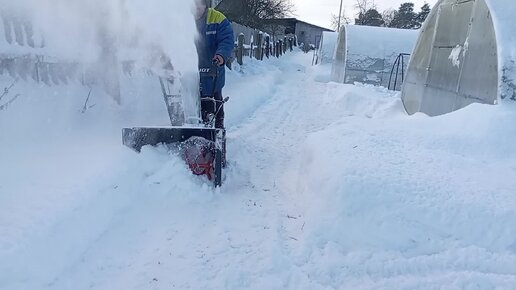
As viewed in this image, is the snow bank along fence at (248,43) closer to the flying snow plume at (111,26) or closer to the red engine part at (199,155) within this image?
the flying snow plume at (111,26)

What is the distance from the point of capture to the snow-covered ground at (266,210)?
245 cm

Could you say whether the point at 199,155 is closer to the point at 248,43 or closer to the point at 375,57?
the point at 375,57

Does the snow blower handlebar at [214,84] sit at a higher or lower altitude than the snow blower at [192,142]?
higher

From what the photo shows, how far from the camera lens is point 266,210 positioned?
3562mm

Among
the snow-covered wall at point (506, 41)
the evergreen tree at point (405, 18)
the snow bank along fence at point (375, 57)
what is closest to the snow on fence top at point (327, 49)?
the snow bank along fence at point (375, 57)

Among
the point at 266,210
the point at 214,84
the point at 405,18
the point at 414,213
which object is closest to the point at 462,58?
the point at 214,84

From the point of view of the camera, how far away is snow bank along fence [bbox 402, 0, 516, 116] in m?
4.74

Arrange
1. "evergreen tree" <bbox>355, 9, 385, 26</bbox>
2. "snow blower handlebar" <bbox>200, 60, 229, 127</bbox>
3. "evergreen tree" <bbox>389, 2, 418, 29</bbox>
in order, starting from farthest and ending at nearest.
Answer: "evergreen tree" <bbox>389, 2, 418, 29</bbox>
"evergreen tree" <bbox>355, 9, 385, 26</bbox>
"snow blower handlebar" <bbox>200, 60, 229, 127</bbox>

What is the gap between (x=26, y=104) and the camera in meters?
4.30

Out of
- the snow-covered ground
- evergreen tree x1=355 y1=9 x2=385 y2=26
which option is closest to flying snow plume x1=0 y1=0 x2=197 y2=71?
the snow-covered ground

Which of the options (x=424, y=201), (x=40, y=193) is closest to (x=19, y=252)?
(x=40, y=193)

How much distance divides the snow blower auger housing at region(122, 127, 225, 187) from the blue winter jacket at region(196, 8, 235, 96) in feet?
3.84

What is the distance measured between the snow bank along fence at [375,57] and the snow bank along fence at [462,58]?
188 inches

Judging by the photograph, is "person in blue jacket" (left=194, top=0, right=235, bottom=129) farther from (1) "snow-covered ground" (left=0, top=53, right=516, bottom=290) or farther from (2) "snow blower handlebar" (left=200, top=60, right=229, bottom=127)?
(1) "snow-covered ground" (left=0, top=53, right=516, bottom=290)
